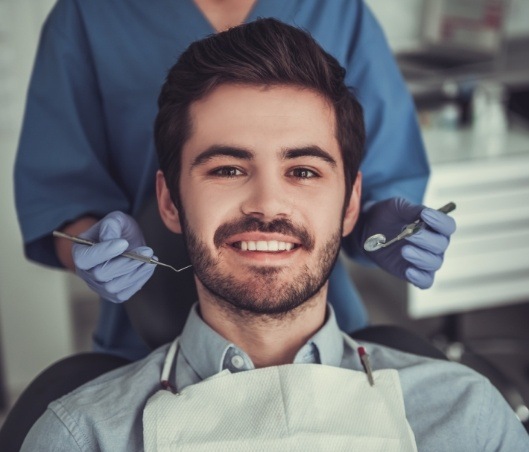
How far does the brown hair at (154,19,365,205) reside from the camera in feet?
3.81

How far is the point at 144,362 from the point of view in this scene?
1.20m

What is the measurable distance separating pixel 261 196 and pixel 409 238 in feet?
0.85

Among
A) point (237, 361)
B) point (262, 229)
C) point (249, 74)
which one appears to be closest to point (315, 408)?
point (237, 361)

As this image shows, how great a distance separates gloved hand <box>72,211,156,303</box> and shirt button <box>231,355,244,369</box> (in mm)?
191

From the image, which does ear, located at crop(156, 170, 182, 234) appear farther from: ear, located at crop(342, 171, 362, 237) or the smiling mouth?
ear, located at crop(342, 171, 362, 237)

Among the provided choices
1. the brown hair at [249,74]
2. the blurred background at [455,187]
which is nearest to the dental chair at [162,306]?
the brown hair at [249,74]

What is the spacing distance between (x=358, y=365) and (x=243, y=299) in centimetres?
25

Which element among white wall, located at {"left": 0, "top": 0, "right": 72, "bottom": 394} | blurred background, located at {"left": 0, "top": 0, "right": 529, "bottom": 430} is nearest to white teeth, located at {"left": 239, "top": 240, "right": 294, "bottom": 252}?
blurred background, located at {"left": 0, "top": 0, "right": 529, "bottom": 430}

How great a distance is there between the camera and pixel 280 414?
106 cm

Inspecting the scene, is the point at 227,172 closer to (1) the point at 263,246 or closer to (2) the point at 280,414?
(1) the point at 263,246

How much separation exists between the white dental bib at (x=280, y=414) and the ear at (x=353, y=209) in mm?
299

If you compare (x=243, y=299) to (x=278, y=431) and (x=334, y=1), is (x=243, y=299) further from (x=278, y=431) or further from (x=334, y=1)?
(x=334, y=1)

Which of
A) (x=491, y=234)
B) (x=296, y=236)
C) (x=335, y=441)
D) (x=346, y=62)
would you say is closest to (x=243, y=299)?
(x=296, y=236)

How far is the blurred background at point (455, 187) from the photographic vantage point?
2273 mm
